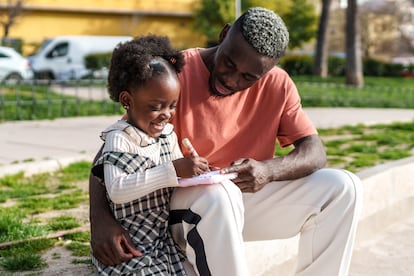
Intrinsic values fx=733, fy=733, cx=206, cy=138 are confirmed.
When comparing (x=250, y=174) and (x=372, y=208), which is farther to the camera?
(x=372, y=208)

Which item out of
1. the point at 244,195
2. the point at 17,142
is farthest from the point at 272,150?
the point at 17,142

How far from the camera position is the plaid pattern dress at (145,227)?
2566mm

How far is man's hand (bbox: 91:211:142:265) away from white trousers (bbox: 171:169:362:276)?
21 cm

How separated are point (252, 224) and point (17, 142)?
18.5 feet

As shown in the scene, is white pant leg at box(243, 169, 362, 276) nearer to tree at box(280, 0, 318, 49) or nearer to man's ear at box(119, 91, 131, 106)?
man's ear at box(119, 91, 131, 106)

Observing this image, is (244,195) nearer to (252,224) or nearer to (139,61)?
(252,224)

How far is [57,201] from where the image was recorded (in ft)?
16.3

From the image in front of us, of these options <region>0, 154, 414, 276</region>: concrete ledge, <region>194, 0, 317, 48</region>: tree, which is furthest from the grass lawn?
<region>194, 0, 317, 48</region>: tree

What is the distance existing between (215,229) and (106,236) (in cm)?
39

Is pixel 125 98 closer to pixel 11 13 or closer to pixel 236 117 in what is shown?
pixel 236 117

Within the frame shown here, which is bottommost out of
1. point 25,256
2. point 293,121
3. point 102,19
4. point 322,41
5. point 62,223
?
point 102,19

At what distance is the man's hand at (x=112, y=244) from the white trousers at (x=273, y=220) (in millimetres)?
210

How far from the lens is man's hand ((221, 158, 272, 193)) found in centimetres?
278

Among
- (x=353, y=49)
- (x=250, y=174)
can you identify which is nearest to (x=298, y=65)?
(x=353, y=49)
